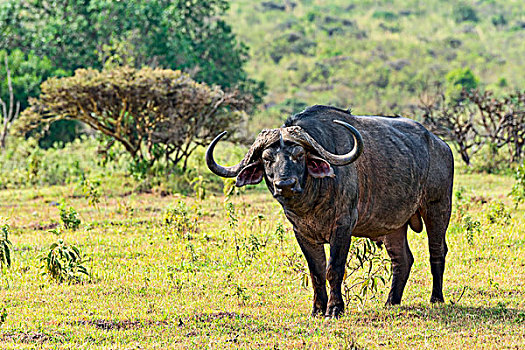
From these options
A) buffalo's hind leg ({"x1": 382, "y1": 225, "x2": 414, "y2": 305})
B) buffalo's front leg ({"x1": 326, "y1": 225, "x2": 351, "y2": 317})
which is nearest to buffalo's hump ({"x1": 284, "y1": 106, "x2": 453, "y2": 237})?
buffalo's front leg ({"x1": 326, "y1": 225, "x2": 351, "y2": 317})

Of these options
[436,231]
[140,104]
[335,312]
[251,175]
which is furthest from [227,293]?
[140,104]

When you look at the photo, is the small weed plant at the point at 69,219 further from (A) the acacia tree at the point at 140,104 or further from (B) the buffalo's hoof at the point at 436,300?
(B) the buffalo's hoof at the point at 436,300

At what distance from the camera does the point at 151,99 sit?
16328mm

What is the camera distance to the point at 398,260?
7375 mm

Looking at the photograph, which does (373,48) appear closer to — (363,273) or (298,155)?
(363,273)

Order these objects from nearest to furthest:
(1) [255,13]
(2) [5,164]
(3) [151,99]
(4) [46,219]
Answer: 1. (4) [46,219]
2. (3) [151,99]
3. (2) [5,164]
4. (1) [255,13]

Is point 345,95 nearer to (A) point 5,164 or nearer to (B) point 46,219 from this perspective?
(A) point 5,164

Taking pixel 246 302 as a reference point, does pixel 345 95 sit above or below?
above

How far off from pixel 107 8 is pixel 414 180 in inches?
896

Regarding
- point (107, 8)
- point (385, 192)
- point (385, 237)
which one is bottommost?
point (385, 237)

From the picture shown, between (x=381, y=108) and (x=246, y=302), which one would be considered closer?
(x=246, y=302)

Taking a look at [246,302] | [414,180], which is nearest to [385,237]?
[414,180]

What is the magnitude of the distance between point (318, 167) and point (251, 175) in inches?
22.6

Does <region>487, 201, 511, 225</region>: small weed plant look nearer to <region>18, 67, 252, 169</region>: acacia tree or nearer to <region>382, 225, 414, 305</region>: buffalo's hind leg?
<region>382, 225, 414, 305</region>: buffalo's hind leg
